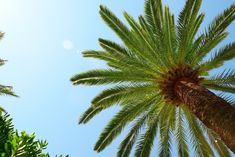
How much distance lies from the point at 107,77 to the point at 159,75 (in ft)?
6.47

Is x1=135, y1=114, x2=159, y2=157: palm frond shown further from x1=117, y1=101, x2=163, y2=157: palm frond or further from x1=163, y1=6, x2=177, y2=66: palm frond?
x1=163, y1=6, x2=177, y2=66: palm frond

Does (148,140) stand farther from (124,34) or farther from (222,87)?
(124,34)

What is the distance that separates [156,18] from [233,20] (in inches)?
107

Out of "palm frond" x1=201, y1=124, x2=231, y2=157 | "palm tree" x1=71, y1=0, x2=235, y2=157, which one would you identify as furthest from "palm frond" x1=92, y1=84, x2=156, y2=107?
"palm frond" x1=201, y1=124, x2=231, y2=157

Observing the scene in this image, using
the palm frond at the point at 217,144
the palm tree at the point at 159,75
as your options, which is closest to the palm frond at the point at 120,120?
the palm tree at the point at 159,75

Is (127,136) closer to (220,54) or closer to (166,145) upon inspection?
(166,145)

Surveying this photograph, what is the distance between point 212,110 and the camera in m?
10.3

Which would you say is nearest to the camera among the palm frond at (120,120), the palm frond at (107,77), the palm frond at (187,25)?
the palm frond at (187,25)

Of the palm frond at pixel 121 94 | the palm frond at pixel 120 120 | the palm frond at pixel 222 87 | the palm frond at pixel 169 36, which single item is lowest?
the palm frond at pixel 120 120

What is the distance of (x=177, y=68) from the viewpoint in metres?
13.7

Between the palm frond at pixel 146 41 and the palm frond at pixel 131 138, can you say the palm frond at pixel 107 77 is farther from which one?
the palm frond at pixel 131 138

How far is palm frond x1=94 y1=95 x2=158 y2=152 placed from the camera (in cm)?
1459

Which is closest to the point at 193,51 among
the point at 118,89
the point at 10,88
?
the point at 118,89

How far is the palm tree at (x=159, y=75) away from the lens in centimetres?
1390
